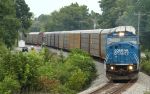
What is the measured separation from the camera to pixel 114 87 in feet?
102

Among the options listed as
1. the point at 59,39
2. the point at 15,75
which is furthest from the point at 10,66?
the point at 59,39

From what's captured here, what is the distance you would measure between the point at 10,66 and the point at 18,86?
1.99m

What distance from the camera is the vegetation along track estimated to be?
28.5 m

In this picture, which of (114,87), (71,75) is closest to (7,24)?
(71,75)

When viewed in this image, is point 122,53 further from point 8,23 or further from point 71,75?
point 8,23

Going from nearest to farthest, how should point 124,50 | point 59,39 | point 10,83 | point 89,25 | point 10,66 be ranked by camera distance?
1. point 10,83
2. point 10,66
3. point 124,50
4. point 59,39
5. point 89,25

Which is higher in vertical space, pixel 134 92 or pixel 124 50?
pixel 124 50

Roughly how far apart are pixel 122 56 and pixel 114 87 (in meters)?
3.56

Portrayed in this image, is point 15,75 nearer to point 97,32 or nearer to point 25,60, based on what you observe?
point 25,60

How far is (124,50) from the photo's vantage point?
34.0m

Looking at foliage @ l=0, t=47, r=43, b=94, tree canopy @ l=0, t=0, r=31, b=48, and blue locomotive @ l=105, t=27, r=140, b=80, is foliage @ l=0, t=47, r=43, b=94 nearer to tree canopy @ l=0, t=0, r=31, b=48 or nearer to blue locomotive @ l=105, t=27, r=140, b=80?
blue locomotive @ l=105, t=27, r=140, b=80

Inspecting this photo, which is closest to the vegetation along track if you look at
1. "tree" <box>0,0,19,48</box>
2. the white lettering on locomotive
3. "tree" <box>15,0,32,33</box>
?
the white lettering on locomotive

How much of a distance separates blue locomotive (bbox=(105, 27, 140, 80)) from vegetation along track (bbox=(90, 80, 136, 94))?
0.59 metres

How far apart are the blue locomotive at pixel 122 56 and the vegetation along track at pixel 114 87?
0.59 m
